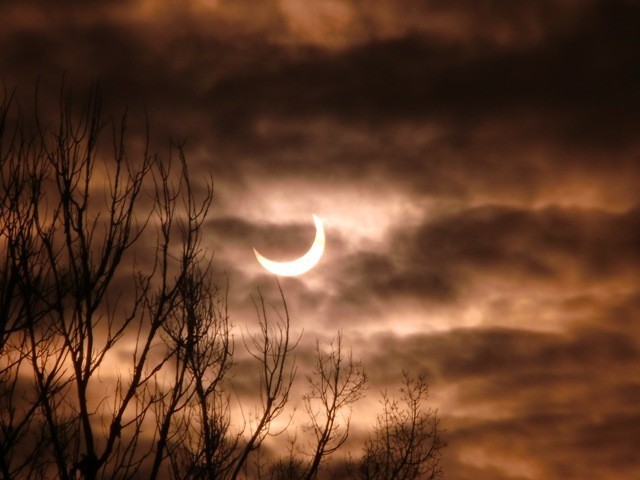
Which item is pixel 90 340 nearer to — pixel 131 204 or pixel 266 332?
pixel 131 204

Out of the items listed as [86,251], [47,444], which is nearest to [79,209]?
[86,251]

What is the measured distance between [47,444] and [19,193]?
2.98 meters

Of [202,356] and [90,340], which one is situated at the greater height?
[202,356]

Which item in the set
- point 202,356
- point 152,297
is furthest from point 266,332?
point 152,297

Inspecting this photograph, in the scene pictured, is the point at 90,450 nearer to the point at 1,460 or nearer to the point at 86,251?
the point at 1,460

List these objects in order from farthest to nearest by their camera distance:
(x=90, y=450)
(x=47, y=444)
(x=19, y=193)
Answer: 1. (x=47, y=444)
2. (x=19, y=193)
3. (x=90, y=450)

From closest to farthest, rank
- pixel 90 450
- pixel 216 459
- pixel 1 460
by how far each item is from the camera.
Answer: pixel 1 460
pixel 90 450
pixel 216 459

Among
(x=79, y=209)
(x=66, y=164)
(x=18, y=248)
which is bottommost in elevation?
(x=18, y=248)

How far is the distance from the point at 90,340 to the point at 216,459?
176 inches

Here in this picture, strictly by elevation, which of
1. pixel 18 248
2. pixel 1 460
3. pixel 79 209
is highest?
pixel 79 209

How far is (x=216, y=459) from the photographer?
1071 centimetres

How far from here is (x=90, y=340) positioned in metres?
6.91

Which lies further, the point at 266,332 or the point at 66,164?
the point at 266,332

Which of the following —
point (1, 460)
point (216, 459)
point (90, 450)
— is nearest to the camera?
point (1, 460)
